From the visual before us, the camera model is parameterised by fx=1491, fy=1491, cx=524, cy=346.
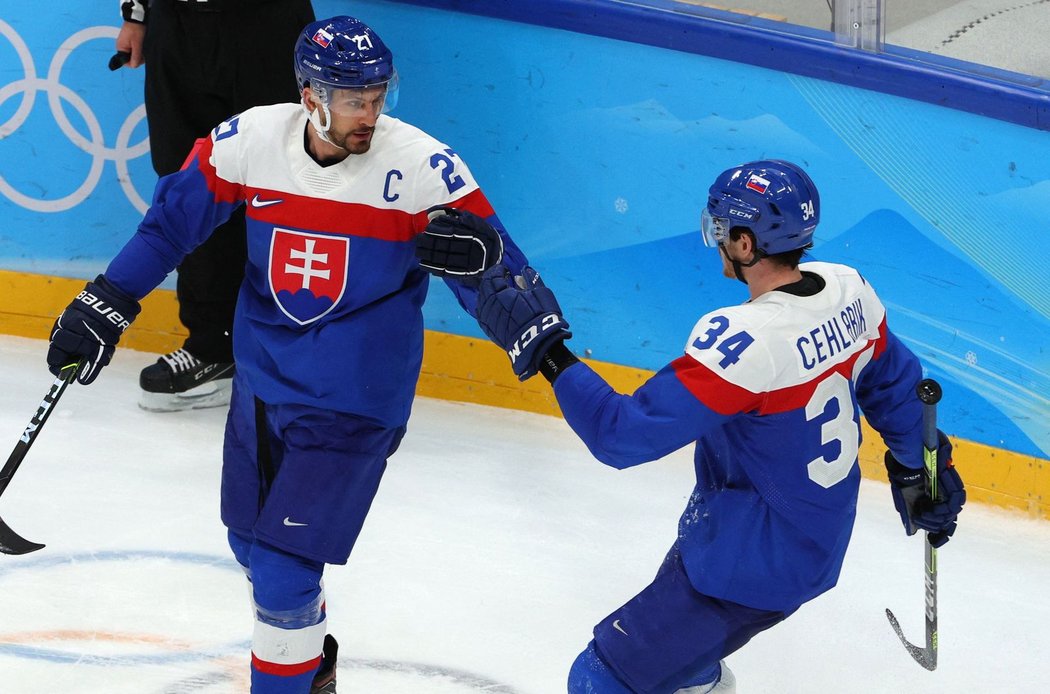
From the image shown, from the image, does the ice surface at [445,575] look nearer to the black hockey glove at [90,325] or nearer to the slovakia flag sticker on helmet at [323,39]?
the black hockey glove at [90,325]

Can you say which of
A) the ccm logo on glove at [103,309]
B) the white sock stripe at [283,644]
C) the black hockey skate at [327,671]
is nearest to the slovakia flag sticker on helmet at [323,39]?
the ccm logo on glove at [103,309]

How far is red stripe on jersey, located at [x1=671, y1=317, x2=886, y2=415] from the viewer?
232 cm

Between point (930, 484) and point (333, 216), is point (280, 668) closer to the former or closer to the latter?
point (333, 216)

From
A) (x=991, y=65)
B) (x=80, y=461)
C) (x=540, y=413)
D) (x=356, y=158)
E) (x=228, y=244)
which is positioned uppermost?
(x=356, y=158)

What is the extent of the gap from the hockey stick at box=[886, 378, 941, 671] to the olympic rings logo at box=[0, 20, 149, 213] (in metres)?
2.77

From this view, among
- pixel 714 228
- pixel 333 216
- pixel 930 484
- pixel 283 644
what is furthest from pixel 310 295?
pixel 930 484

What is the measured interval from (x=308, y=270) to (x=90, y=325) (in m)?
0.44

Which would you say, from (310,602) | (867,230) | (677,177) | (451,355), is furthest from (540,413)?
(310,602)

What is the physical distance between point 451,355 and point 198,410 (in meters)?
0.79

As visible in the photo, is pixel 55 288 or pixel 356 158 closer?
pixel 356 158

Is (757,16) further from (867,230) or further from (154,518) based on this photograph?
(154,518)

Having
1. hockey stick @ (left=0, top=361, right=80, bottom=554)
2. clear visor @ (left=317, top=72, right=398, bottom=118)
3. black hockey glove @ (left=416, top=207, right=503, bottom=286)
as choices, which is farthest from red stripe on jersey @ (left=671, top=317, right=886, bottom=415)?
hockey stick @ (left=0, top=361, right=80, bottom=554)

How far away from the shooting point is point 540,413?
181 inches

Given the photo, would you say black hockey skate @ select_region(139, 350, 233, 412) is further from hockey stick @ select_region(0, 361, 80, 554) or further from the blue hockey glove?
the blue hockey glove
